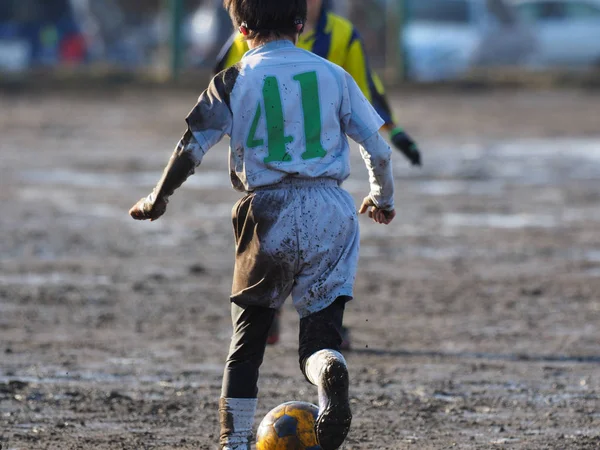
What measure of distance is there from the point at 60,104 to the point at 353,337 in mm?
14690

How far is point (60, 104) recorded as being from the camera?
2077 centimetres

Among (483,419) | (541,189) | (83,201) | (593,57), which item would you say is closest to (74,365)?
(483,419)

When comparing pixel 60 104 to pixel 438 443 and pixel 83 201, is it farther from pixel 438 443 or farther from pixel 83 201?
pixel 438 443

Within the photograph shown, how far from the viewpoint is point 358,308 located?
25.3ft

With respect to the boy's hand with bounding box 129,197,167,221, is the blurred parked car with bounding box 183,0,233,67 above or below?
below

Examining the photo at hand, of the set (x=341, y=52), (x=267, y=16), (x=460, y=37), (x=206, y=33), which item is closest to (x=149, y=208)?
(x=267, y=16)

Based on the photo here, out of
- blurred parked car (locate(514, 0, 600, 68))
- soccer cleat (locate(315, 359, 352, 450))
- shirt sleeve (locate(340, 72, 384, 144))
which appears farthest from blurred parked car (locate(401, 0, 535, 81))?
soccer cleat (locate(315, 359, 352, 450))

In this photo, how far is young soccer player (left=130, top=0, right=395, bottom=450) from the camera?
423 centimetres

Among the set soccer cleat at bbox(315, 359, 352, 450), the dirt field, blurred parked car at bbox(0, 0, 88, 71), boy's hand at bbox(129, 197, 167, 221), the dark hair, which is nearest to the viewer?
soccer cleat at bbox(315, 359, 352, 450)

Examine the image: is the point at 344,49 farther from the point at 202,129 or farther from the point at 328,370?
the point at 328,370

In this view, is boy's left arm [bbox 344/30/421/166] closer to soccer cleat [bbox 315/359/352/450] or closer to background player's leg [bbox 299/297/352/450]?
background player's leg [bbox 299/297/352/450]

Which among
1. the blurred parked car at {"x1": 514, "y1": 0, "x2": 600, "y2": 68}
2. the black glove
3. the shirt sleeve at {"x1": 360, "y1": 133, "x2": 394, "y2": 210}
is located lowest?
the blurred parked car at {"x1": 514, "y1": 0, "x2": 600, "y2": 68}

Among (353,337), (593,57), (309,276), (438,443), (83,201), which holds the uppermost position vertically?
(309,276)

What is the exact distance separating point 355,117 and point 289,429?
1.14 m
